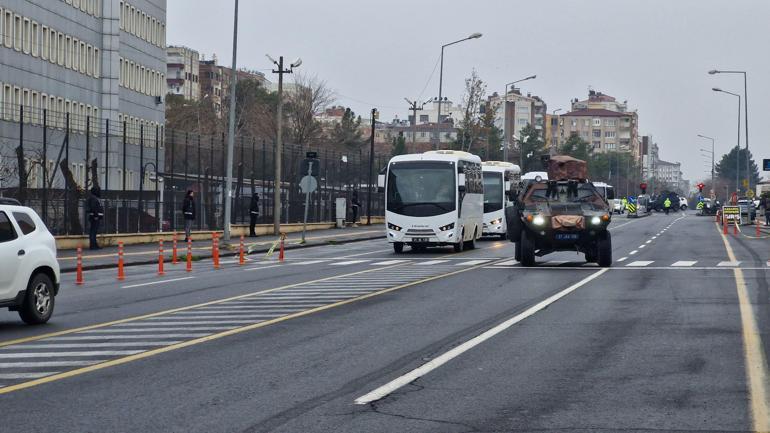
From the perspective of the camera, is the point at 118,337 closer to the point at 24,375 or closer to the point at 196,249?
the point at 24,375

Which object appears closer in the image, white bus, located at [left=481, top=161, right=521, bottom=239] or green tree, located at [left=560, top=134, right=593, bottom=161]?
white bus, located at [left=481, top=161, right=521, bottom=239]

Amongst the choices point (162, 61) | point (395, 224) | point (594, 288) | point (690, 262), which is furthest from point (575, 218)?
point (162, 61)

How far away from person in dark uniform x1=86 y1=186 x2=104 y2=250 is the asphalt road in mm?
14947

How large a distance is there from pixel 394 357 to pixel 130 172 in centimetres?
3306

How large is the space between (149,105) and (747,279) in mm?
69848

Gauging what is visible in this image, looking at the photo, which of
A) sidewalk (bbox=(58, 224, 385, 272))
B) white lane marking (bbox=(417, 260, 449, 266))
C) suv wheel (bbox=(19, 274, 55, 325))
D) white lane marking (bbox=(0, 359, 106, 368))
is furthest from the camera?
sidewalk (bbox=(58, 224, 385, 272))

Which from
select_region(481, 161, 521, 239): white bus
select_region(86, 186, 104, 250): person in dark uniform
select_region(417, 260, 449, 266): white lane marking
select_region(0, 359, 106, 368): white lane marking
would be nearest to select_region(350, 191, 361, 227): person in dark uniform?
select_region(481, 161, 521, 239): white bus

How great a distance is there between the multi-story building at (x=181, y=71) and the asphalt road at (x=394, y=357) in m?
155

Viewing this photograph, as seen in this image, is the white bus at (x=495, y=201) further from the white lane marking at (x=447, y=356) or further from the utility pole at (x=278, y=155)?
the white lane marking at (x=447, y=356)

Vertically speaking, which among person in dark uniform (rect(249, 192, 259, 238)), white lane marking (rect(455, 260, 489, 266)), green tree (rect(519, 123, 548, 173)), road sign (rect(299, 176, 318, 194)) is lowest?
white lane marking (rect(455, 260, 489, 266))

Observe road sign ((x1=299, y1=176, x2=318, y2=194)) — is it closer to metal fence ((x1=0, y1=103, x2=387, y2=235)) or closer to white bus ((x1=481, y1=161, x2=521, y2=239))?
metal fence ((x1=0, y1=103, x2=387, y2=235))

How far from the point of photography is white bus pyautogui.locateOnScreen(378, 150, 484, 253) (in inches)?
1663

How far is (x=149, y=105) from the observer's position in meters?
93.4

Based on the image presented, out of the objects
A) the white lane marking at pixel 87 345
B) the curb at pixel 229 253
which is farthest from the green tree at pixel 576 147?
the white lane marking at pixel 87 345
